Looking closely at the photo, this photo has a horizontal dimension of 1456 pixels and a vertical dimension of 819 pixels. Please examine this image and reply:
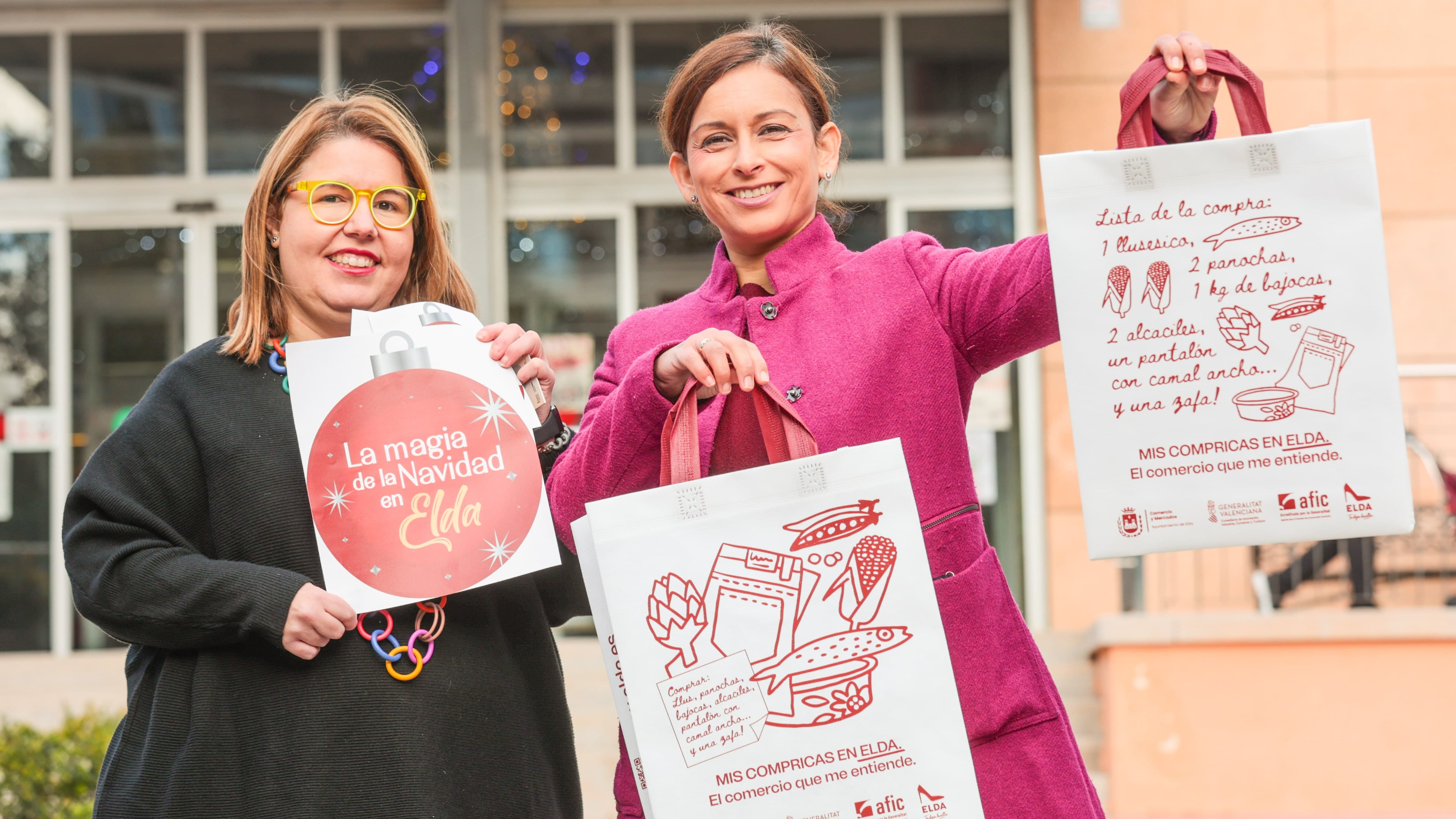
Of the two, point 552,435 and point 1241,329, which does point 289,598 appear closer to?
point 552,435

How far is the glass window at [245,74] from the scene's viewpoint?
9.40 m

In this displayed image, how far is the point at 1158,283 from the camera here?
1745 mm

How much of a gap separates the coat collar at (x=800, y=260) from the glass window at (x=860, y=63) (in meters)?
7.53

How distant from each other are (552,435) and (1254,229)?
1.09m

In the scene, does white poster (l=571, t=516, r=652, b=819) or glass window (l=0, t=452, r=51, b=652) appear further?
glass window (l=0, t=452, r=51, b=652)

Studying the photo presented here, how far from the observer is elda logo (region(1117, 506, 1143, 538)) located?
1.72 m

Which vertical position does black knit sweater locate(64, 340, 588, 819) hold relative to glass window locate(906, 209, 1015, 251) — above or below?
below

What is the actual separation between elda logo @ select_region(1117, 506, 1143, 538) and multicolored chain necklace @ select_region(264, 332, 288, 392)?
50.8 inches

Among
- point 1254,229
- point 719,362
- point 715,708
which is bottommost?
point 715,708

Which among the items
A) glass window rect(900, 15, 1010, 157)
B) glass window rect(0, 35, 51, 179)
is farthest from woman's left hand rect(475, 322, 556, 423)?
glass window rect(0, 35, 51, 179)

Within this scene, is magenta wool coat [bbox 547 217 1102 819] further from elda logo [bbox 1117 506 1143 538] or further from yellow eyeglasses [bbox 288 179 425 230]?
yellow eyeglasses [bbox 288 179 425 230]

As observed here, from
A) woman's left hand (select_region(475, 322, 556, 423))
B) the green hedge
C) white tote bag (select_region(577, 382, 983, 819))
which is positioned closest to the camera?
white tote bag (select_region(577, 382, 983, 819))

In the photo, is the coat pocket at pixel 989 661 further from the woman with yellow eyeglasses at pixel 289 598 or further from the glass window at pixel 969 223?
the glass window at pixel 969 223

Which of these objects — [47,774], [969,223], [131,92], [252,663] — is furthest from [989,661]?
[131,92]
